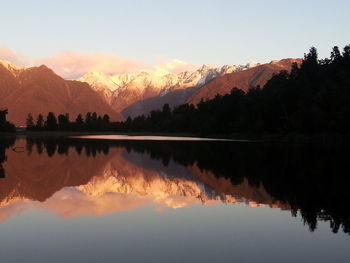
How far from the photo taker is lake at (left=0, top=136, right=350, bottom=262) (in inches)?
704

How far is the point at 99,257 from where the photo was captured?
1703cm

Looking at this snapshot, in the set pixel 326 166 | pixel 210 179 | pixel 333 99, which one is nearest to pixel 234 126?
pixel 333 99

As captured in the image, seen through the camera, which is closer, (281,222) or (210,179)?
(281,222)

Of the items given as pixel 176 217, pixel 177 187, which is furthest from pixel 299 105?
pixel 176 217

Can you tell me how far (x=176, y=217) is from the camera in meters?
25.0

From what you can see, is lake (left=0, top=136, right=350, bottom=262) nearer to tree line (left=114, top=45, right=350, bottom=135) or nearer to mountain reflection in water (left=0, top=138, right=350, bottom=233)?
mountain reflection in water (left=0, top=138, right=350, bottom=233)

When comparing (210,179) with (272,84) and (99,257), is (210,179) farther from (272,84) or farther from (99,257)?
(272,84)

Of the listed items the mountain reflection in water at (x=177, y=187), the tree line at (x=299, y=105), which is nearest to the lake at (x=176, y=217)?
the mountain reflection in water at (x=177, y=187)

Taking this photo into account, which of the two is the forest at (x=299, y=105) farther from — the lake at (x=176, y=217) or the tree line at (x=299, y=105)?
the lake at (x=176, y=217)

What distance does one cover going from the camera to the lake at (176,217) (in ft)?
58.7

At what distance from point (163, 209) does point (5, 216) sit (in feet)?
27.6

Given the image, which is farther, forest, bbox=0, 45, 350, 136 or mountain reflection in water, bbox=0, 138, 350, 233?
forest, bbox=0, 45, 350, 136

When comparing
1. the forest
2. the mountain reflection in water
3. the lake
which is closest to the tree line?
the forest

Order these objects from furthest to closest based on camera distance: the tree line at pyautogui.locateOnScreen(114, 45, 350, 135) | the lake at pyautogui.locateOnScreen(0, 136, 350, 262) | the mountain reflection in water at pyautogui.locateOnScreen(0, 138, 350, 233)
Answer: the tree line at pyautogui.locateOnScreen(114, 45, 350, 135) → the mountain reflection in water at pyautogui.locateOnScreen(0, 138, 350, 233) → the lake at pyautogui.locateOnScreen(0, 136, 350, 262)
